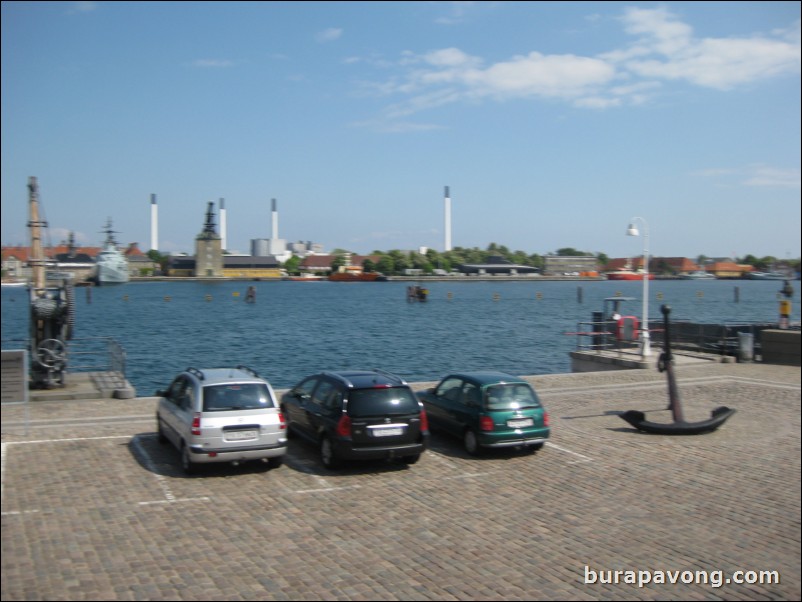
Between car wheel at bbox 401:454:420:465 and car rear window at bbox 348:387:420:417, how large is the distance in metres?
0.74

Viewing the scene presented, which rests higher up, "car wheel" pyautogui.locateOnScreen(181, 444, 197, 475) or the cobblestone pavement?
"car wheel" pyautogui.locateOnScreen(181, 444, 197, 475)

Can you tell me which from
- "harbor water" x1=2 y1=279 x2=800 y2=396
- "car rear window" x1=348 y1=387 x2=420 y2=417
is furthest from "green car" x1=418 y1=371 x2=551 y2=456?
"harbor water" x1=2 y1=279 x2=800 y2=396

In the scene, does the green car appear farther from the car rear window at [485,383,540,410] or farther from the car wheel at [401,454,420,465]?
the car wheel at [401,454,420,465]

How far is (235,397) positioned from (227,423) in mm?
594

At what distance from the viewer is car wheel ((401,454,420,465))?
12.3 m

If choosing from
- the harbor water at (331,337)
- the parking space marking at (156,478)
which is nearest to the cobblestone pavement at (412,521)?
the parking space marking at (156,478)

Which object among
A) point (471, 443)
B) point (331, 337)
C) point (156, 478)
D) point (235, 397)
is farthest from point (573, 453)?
point (331, 337)

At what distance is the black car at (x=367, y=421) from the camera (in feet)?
38.8

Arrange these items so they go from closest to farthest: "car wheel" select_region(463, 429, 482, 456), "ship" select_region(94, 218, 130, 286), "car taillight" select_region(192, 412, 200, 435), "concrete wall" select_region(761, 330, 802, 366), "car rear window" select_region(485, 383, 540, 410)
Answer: "car taillight" select_region(192, 412, 200, 435), "car wheel" select_region(463, 429, 482, 456), "car rear window" select_region(485, 383, 540, 410), "concrete wall" select_region(761, 330, 802, 366), "ship" select_region(94, 218, 130, 286)

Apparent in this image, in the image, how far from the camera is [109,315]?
92188mm

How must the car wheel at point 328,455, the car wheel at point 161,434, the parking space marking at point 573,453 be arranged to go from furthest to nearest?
the car wheel at point 161,434, the parking space marking at point 573,453, the car wheel at point 328,455

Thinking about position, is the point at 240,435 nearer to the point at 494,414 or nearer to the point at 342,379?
the point at 342,379

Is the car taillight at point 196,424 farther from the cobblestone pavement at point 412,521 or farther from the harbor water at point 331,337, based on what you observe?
the harbor water at point 331,337

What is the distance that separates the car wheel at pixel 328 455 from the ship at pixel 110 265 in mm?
176868
